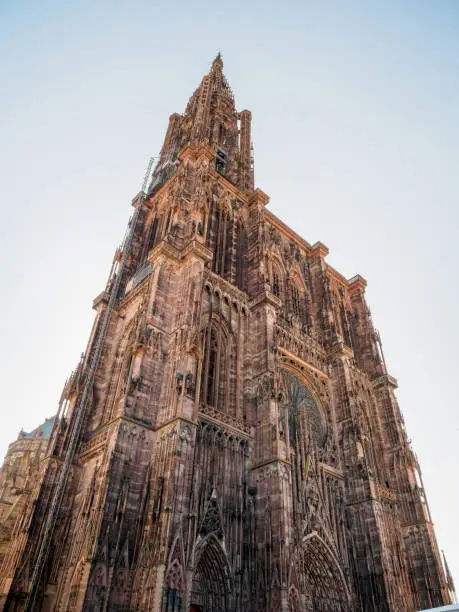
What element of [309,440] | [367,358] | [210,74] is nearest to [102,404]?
[309,440]

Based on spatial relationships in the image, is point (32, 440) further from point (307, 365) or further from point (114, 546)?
point (114, 546)

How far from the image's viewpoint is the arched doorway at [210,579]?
686 inches

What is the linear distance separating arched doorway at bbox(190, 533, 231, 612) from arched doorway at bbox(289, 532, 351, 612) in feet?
13.1

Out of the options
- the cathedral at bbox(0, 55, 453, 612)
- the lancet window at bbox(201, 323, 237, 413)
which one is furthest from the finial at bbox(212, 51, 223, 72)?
the lancet window at bbox(201, 323, 237, 413)

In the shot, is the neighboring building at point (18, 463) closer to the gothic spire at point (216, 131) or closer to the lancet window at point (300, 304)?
the lancet window at point (300, 304)

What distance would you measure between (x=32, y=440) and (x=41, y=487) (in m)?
32.4

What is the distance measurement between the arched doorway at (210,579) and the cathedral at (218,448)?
71 mm

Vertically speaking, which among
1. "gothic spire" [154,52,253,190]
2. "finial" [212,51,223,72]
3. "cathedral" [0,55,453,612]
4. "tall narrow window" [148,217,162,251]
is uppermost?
"finial" [212,51,223,72]

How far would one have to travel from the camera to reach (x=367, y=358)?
123 ft

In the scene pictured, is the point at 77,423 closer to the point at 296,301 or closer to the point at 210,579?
the point at 210,579

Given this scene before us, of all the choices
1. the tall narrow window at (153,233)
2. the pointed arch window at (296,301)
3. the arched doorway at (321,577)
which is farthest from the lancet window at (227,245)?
the arched doorway at (321,577)

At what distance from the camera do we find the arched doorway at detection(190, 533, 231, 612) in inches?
686

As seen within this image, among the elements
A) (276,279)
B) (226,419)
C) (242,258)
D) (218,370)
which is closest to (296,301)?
(276,279)

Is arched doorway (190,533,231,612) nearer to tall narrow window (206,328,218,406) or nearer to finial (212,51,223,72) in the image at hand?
tall narrow window (206,328,218,406)
